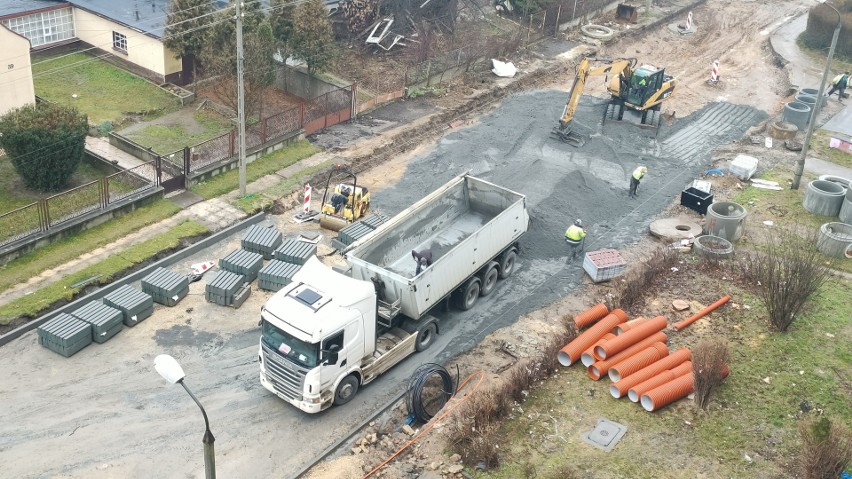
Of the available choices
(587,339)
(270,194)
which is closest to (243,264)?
(270,194)

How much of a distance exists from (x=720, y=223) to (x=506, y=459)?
12528mm

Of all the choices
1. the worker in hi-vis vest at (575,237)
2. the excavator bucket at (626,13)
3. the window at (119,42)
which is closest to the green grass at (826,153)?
the worker in hi-vis vest at (575,237)

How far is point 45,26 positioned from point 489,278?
24.6m

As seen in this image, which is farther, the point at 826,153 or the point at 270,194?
the point at 826,153

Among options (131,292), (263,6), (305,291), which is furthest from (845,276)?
(263,6)

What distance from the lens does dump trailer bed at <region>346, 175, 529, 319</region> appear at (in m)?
20.6

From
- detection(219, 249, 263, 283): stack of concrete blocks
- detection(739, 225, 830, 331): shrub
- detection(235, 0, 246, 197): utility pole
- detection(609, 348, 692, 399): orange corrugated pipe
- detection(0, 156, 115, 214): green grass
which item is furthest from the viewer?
detection(0, 156, 115, 214): green grass

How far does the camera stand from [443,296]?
2158cm

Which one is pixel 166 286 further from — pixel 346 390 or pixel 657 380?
pixel 657 380

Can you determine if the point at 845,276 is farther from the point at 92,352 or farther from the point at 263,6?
the point at 263,6

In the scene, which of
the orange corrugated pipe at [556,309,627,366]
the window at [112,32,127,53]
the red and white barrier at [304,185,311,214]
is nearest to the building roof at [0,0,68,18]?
the window at [112,32,127,53]

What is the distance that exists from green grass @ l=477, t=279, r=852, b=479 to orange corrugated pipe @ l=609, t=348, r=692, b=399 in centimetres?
25

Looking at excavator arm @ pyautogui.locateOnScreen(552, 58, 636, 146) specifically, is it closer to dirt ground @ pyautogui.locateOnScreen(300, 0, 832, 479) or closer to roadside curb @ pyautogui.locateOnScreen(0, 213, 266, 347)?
dirt ground @ pyautogui.locateOnScreen(300, 0, 832, 479)

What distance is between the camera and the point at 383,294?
2073 cm
